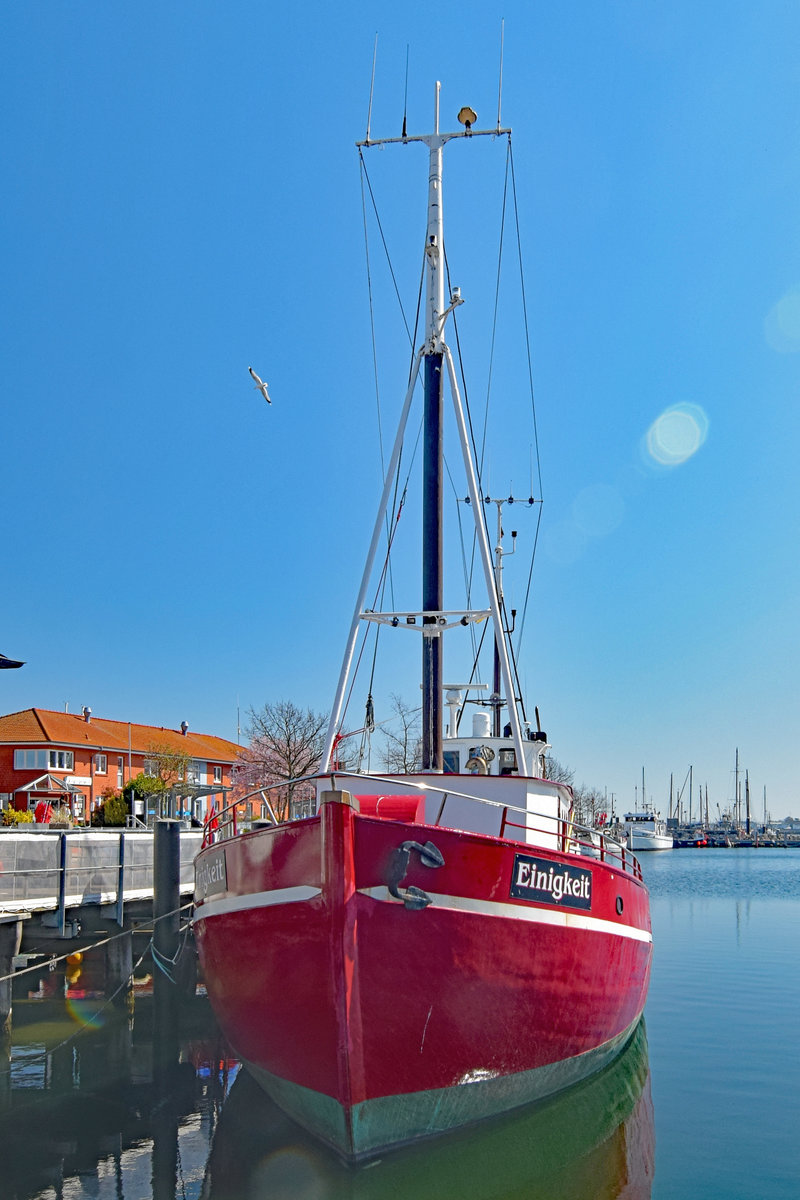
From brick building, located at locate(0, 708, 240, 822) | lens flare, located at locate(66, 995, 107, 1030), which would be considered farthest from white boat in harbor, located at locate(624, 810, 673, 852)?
lens flare, located at locate(66, 995, 107, 1030)

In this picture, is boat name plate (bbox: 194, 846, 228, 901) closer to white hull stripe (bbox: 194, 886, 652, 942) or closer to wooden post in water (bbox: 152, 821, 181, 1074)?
white hull stripe (bbox: 194, 886, 652, 942)

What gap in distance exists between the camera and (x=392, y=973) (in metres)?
8.57

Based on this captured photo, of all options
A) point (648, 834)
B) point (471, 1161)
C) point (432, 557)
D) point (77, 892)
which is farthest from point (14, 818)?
point (648, 834)

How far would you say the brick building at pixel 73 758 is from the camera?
53969 millimetres

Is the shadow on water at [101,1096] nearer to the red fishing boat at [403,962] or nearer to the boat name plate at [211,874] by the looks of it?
the red fishing boat at [403,962]

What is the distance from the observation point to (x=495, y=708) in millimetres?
23328

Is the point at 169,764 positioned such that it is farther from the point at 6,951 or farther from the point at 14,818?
the point at 6,951

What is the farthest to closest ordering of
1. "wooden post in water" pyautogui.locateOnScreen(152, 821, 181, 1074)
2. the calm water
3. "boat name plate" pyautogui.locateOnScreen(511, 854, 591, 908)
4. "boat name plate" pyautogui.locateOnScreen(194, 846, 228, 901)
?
"wooden post in water" pyautogui.locateOnScreen(152, 821, 181, 1074)
"boat name plate" pyautogui.locateOnScreen(194, 846, 228, 901)
"boat name plate" pyautogui.locateOnScreen(511, 854, 591, 908)
the calm water

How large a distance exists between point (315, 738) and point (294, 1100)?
→ 113ft

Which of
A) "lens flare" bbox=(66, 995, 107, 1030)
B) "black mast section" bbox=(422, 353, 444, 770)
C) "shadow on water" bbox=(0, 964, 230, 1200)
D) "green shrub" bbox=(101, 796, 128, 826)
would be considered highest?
"black mast section" bbox=(422, 353, 444, 770)

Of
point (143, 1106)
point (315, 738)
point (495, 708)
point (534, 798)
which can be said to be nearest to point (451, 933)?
point (534, 798)

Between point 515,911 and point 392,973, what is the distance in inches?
57.0

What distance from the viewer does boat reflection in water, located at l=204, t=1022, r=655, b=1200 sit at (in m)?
8.84

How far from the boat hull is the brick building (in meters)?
39.9
